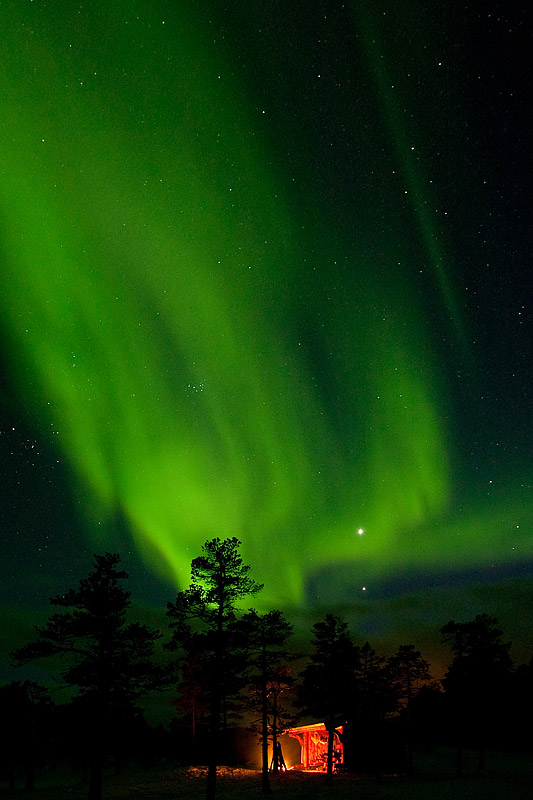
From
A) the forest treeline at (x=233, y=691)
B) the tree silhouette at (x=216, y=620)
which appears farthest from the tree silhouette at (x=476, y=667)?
the tree silhouette at (x=216, y=620)

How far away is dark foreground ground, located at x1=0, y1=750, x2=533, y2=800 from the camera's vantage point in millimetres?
27906

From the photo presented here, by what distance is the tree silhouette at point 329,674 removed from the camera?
127 feet

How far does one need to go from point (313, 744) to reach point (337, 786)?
2056 cm

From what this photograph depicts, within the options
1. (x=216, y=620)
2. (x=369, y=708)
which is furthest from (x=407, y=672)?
(x=216, y=620)

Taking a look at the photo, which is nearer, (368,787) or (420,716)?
(368,787)

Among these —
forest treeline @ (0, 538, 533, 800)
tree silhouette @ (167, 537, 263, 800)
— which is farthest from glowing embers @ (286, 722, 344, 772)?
tree silhouette @ (167, 537, 263, 800)

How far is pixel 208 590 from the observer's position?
27203mm

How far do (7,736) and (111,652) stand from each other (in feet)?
131

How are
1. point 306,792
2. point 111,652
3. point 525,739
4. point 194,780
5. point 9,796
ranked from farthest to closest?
point 525,739
point 194,780
point 9,796
point 306,792
point 111,652

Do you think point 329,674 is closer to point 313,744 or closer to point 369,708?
point 369,708

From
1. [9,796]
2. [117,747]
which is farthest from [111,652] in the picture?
[117,747]

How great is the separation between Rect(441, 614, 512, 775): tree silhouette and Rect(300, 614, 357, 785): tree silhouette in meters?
8.29

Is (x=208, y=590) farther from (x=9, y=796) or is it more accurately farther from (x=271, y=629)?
(x=9, y=796)

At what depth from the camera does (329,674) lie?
39094 mm
